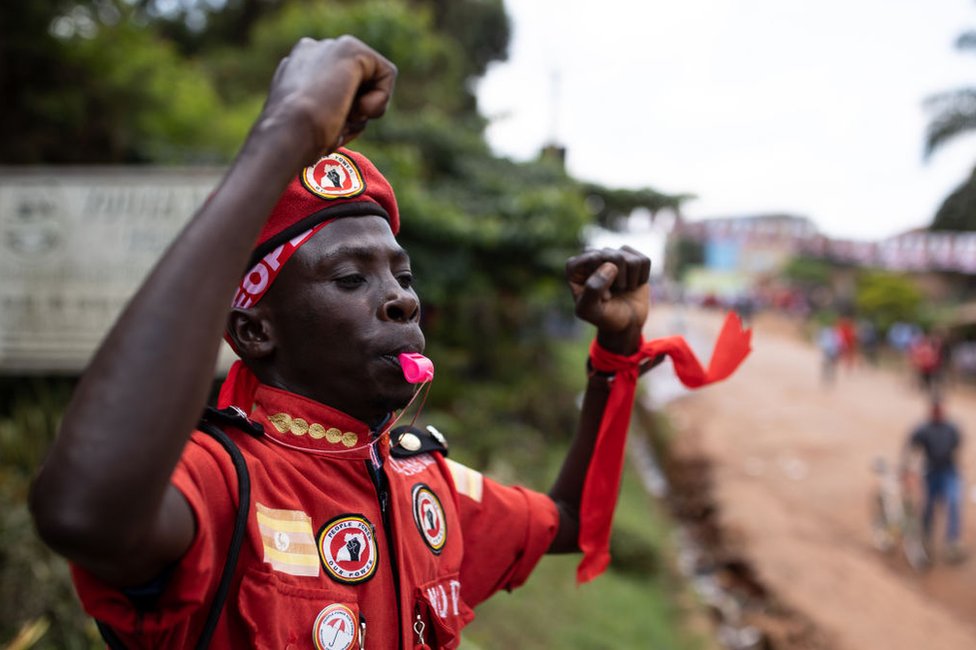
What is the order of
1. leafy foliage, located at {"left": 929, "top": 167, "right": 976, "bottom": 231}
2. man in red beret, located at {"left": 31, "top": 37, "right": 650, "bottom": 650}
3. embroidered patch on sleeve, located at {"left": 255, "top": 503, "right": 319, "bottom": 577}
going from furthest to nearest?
leafy foliage, located at {"left": 929, "top": 167, "right": 976, "bottom": 231}
embroidered patch on sleeve, located at {"left": 255, "top": 503, "right": 319, "bottom": 577}
man in red beret, located at {"left": 31, "top": 37, "right": 650, "bottom": 650}

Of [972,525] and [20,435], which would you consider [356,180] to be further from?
[972,525]

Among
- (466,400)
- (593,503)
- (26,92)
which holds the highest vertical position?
(26,92)

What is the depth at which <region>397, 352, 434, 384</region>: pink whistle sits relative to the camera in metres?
1.41

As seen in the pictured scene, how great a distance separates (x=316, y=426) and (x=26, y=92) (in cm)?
818

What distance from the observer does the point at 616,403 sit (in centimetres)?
190

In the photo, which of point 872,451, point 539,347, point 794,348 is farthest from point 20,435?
point 794,348

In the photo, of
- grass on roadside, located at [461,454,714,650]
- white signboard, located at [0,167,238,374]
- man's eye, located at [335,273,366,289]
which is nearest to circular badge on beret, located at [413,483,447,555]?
man's eye, located at [335,273,366,289]

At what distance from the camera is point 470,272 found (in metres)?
10.7

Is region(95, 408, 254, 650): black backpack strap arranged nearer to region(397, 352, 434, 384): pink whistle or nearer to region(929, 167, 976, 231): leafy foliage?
region(397, 352, 434, 384): pink whistle

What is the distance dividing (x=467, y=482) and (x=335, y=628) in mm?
550

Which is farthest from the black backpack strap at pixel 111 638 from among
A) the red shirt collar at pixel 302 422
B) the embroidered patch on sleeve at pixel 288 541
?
the red shirt collar at pixel 302 422

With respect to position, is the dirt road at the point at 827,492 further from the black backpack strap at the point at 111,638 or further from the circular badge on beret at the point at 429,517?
the black backpack strap at the point at 111,638

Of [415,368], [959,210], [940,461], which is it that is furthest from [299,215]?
[940,461]

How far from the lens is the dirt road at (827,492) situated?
8.18 meters
